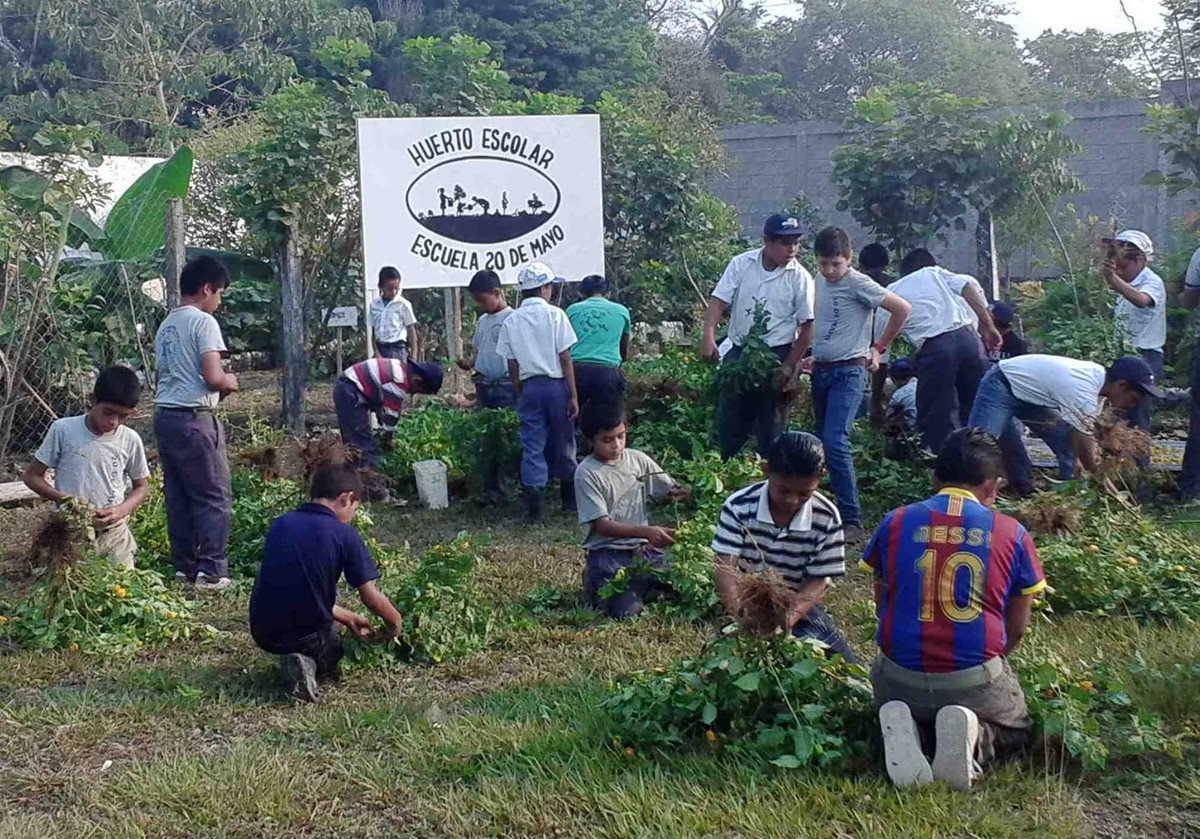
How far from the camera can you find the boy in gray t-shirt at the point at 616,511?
6895 millimetres

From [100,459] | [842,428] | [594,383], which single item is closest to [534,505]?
[594,383]

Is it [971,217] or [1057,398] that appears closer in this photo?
[1057,398]

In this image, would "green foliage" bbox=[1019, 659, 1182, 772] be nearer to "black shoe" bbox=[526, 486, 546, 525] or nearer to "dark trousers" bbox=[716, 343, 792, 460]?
"dark trousers" bbox=[716, 343, 792, 460]

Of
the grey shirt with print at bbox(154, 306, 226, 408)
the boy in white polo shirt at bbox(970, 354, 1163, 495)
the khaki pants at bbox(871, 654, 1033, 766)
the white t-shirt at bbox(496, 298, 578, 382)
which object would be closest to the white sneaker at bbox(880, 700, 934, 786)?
the khaki pants at bbox(871, 654, 1033, 766)

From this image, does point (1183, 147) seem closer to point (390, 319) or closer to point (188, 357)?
point (390, 319)

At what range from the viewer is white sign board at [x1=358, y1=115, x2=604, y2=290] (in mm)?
12320

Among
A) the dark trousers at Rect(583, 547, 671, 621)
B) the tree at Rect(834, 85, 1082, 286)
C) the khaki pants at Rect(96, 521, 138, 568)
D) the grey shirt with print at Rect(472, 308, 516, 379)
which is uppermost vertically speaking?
the tree at Rect(834, 85, 1082, 286)

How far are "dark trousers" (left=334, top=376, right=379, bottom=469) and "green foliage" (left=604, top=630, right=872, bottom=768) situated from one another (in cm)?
571

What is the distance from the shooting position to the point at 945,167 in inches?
595

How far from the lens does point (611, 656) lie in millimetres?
6180

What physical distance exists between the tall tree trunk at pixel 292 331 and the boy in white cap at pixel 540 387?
12.6 feet

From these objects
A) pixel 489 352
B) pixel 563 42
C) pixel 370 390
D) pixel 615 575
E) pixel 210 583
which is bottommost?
pixel 210 583

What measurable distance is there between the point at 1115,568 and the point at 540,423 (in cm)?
441

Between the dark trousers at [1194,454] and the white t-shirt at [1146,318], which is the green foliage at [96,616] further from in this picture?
the white t-shirt at [1146,318]
